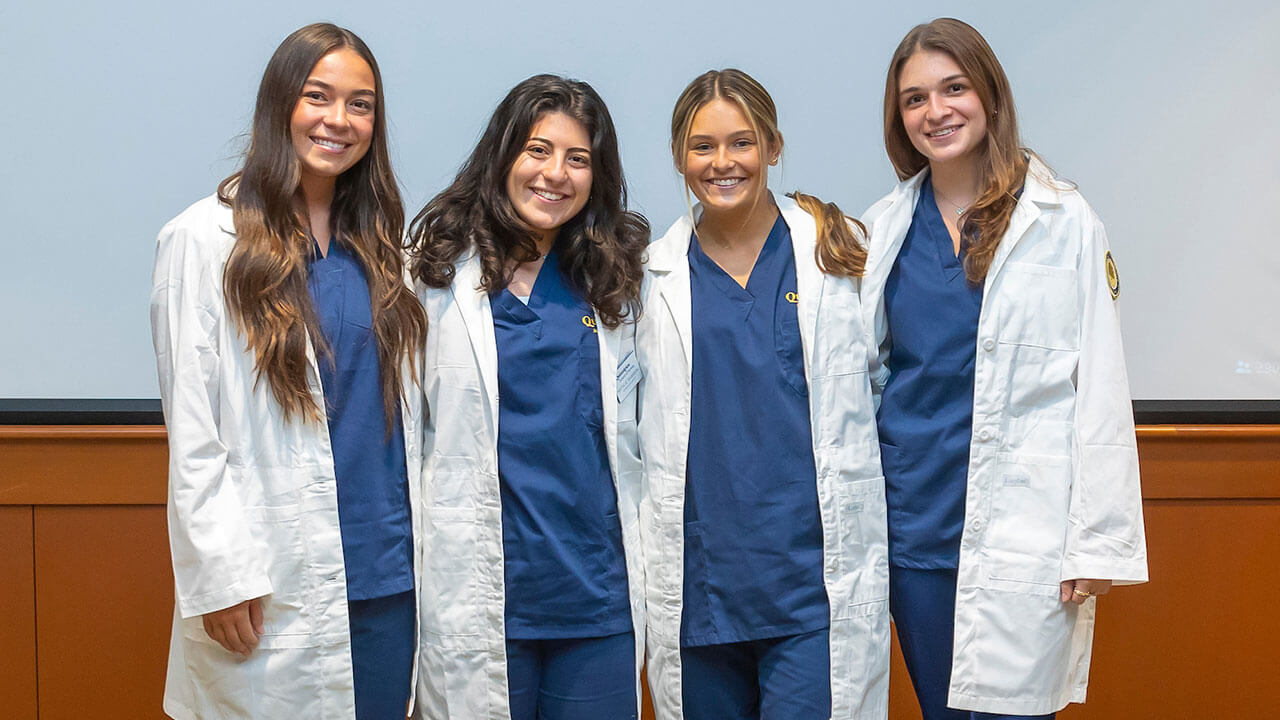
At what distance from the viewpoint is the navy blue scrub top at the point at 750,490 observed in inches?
63.5

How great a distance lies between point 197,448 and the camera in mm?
1433

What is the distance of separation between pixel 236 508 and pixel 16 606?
1102 mm

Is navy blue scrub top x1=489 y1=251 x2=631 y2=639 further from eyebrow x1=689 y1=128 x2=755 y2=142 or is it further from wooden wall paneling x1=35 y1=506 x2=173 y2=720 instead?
wooden wall paneling x1=35 y1=506 x2=173 y2=720

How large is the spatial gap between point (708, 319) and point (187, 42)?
145 cm

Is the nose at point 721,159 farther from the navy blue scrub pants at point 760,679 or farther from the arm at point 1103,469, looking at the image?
the navy blue scrub pants at point 760,679

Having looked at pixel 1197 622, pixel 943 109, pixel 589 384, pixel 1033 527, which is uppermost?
pixel 943 109

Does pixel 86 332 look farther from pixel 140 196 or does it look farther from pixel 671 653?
pixel 671 653

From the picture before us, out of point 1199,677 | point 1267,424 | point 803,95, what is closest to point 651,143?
point 803,95

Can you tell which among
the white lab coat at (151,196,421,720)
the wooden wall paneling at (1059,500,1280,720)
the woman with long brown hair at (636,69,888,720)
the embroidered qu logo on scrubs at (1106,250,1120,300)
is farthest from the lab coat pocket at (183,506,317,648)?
the wooden wall paneling at (1059,500,1280,720)

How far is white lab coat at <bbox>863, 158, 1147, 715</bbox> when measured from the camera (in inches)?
61.3

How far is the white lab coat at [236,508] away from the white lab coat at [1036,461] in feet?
3.31

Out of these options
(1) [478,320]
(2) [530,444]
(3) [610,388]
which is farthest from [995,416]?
(1) [478,320]

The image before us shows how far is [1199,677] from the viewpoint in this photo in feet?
7.45

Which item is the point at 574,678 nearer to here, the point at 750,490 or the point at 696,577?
the point at 696,577
